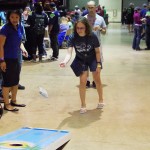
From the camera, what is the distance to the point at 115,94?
7.00 meters

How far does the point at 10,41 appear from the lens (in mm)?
5578

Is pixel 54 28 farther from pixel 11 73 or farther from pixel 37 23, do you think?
pixel 11 73

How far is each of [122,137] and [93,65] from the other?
55.9 inches

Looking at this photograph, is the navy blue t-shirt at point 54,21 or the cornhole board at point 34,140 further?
the navy blue t-shirt at point 54,21

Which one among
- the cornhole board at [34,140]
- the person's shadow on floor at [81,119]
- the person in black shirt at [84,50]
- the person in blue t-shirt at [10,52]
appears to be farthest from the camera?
the person in black shirt at [84,50]

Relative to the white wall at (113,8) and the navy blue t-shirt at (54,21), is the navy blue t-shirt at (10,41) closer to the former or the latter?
the navy blue t-shirt at (54,21)

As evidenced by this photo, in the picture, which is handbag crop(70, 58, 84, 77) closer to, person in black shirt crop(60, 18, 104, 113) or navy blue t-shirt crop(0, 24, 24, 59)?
person in black shirt crop(60, 18, 104, 113)

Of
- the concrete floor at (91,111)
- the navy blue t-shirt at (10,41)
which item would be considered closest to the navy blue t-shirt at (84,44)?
the navy blue t-shirt at (10,41)

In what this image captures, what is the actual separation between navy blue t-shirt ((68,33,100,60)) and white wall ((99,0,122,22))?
3031cm

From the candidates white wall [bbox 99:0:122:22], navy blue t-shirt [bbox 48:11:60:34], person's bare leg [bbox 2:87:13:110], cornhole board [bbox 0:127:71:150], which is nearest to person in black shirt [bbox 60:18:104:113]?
person's bare leg [bbox 2:87:13:110]

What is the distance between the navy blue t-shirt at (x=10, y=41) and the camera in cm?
552

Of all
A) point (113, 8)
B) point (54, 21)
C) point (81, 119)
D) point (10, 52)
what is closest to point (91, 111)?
point (81, 119)

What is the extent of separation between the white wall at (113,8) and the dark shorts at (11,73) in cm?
3052

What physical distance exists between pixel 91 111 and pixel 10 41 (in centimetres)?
160
